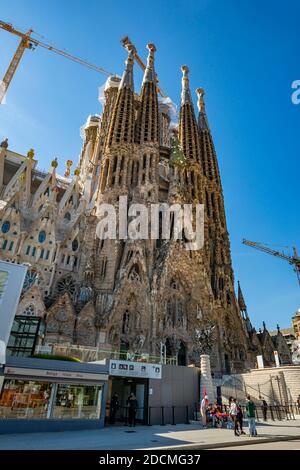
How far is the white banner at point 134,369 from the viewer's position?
46.8ft

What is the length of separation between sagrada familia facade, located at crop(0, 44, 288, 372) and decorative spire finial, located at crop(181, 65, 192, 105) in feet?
35.1

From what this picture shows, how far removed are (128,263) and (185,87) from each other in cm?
4203

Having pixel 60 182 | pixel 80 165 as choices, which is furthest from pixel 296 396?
pixel 80 165

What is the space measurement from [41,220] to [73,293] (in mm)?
8438

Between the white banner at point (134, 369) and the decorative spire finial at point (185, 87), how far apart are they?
50.5 m

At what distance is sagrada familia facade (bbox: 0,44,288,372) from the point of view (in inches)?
1102

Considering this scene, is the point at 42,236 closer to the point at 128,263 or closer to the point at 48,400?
the point at 128,263

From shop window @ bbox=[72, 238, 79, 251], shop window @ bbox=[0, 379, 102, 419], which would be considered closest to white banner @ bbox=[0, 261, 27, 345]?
shop window @ bbox=[0, 379, 102, 419]

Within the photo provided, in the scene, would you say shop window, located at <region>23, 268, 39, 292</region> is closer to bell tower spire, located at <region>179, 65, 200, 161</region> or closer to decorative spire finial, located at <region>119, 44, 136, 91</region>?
bell tower spire, located at <region>179, 65, 200, 161</region>

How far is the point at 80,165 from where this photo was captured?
184 feet

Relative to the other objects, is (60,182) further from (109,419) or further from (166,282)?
(109,419)

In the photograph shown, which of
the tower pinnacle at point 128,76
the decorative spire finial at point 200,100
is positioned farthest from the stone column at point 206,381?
the decorative spire finial at point 200,100

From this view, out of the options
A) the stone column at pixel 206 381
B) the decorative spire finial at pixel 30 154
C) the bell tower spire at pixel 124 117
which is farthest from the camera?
the bell tower spire at pixel 124 117

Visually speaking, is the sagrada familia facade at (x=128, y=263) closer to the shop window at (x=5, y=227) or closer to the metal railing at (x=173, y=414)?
the shop window at (x=5, y=227)
